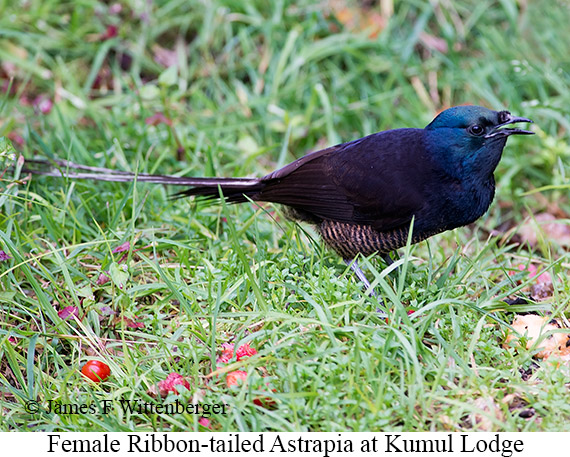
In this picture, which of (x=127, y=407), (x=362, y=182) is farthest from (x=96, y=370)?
(x=362, y=182)

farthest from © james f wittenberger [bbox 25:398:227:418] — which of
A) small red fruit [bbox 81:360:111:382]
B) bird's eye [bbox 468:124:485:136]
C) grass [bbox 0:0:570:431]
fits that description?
bird's eye [bbox 468:124:485:136]

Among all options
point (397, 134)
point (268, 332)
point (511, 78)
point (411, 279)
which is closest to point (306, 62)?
point (511, 78)

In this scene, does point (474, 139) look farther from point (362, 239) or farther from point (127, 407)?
point (127, 407)

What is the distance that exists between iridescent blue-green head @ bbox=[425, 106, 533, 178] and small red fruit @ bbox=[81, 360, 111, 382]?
1.98 meters

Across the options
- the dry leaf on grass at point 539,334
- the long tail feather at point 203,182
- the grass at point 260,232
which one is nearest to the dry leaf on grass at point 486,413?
the grass at point 260,232

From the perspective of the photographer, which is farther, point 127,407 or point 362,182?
point 362,182

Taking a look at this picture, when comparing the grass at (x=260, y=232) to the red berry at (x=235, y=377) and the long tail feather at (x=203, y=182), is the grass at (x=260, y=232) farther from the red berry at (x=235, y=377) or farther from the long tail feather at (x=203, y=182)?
the long tail feather at (x=203, y=182)

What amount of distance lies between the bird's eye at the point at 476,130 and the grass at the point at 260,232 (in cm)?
65

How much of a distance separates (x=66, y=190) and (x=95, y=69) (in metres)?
2.15

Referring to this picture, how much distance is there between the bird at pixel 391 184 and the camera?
3.75m

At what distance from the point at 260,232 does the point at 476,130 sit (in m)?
1.56

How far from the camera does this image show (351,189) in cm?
400

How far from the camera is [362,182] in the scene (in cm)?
396
